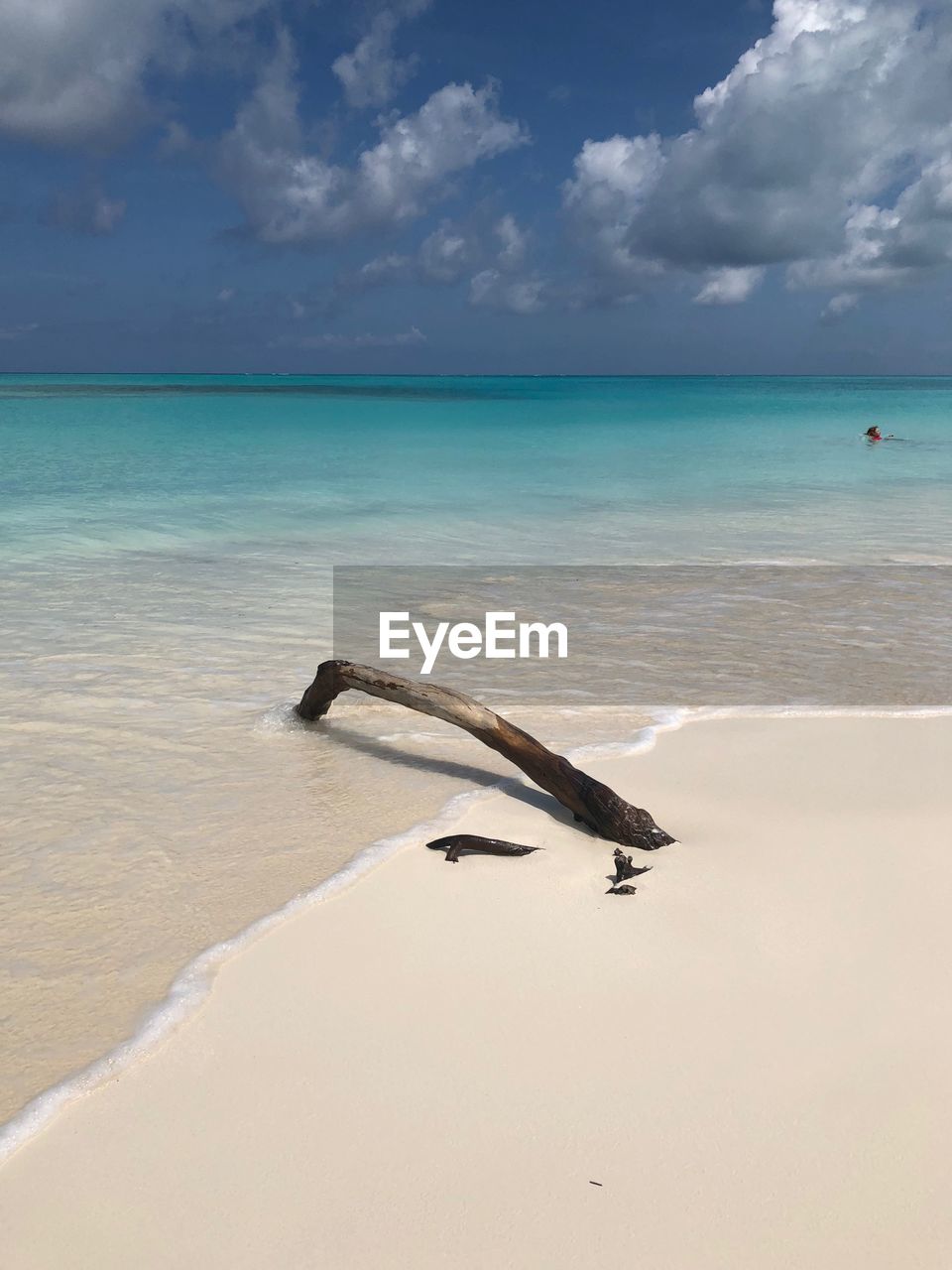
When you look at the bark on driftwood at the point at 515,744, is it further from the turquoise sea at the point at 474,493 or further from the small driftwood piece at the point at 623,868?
the turquoise sea at the point at 474,493

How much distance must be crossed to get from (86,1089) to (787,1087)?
182 centimetres

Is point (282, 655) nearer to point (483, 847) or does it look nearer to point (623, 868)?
point (483, 847)

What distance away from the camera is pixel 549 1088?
270cm

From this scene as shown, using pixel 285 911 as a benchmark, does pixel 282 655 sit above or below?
above

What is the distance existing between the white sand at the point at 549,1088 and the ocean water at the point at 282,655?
16.1 inches

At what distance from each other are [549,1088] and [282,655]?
488 centimetres

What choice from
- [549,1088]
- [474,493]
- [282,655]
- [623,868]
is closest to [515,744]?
[623,868]

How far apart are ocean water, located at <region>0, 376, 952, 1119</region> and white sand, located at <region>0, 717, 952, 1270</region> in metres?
0.41

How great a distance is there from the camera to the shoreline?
106 inches

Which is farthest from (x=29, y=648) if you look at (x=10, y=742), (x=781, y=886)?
(x=781, y=886)

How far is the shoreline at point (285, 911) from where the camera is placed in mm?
2705

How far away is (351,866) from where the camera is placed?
3990mm

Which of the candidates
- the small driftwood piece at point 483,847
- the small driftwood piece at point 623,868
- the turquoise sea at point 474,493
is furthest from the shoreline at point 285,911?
the turquoise sea at point 474,493

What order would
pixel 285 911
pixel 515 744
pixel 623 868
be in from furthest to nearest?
pixel 515 744
pixel 623 868
pixel 285 911
